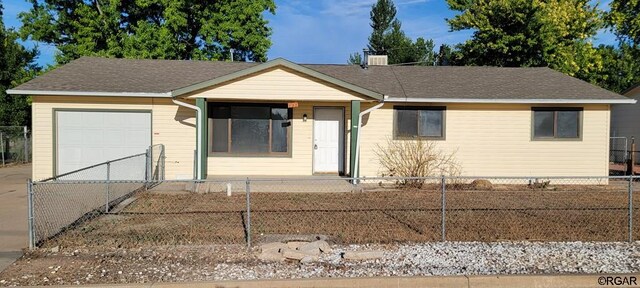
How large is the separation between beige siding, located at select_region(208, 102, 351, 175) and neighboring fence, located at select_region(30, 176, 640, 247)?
1.49 metres

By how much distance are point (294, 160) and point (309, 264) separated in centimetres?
853

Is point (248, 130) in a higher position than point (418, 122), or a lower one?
lower

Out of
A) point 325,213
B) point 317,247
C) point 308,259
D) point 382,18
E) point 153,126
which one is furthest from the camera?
point 382,18

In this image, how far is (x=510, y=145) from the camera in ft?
47.9

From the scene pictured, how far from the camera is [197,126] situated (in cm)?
1288

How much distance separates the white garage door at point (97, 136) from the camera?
13.6 meters

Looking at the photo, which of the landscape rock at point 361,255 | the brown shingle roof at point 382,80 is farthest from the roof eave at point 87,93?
the landscape rock at point 361,255

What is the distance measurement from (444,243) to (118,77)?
11.6 m

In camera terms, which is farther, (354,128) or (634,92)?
(634,92)

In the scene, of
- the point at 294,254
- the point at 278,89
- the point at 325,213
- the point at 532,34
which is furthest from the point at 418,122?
the point at 532,34

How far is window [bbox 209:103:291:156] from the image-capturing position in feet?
47.0

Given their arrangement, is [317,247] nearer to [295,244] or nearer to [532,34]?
[295,244]

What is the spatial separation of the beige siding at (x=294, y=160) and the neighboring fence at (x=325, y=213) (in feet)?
4.89

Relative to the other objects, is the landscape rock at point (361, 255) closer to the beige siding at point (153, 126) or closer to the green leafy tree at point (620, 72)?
the beige siding at point (153, 126)
